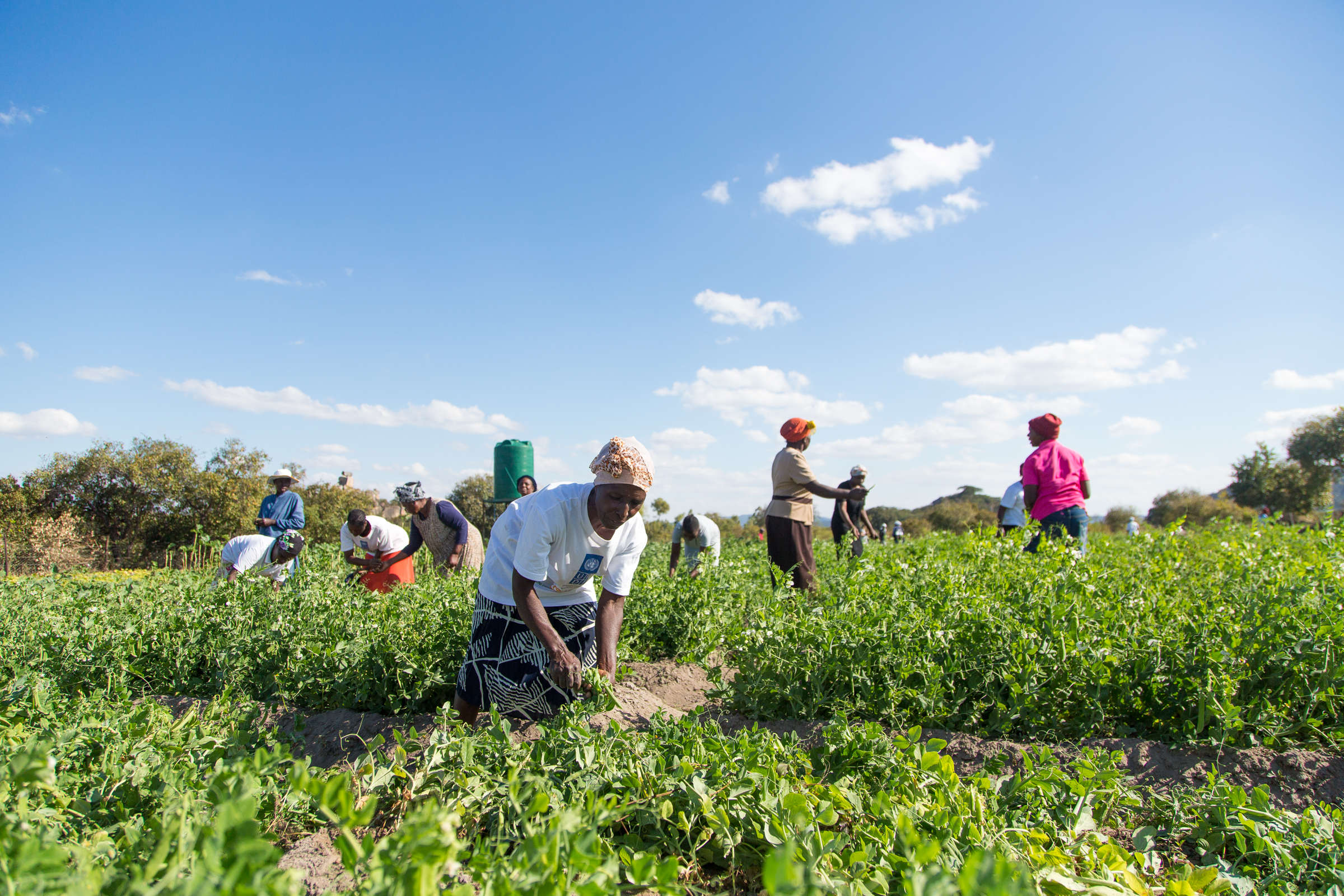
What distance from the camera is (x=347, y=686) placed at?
3.65 m

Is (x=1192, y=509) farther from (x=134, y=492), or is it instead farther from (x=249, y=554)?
(x=134, y=492)

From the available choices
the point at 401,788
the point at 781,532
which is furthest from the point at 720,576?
the point at 401,788

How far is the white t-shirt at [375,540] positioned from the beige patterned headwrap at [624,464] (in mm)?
4115

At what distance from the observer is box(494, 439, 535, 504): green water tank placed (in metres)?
11.3

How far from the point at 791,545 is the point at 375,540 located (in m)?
3.70

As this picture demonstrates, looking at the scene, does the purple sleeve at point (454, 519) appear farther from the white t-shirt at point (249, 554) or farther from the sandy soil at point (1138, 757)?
the sandy soil at point (1138, 757)

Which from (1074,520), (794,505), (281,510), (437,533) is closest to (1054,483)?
(1074,520)

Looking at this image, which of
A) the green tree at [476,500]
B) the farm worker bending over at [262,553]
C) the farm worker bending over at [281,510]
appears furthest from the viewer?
the green tree at [476,500]

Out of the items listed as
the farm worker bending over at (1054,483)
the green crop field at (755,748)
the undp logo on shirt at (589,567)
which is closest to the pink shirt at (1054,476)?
the farm worker bending over at (1054,483)

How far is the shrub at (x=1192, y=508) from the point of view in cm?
2583

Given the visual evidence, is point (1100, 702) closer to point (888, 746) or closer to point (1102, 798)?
point (1102, 798)

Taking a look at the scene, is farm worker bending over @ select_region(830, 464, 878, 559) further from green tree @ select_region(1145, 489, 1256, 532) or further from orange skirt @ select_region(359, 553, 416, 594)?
green tree @ select_region(1145, 489, 1256, 532)

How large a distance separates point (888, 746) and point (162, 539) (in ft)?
81.9

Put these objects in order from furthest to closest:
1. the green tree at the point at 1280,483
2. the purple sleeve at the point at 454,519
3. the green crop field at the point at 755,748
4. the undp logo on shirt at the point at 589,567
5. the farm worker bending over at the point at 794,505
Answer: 1. the green tree at the point at 1280,483
2. the purple sleeve at the point at 454,519
3. the farm worker bending over at the point at 794,505
4. the undp logo on shirt at the point at 589,567
5. the green crop field at the point at 755,748
